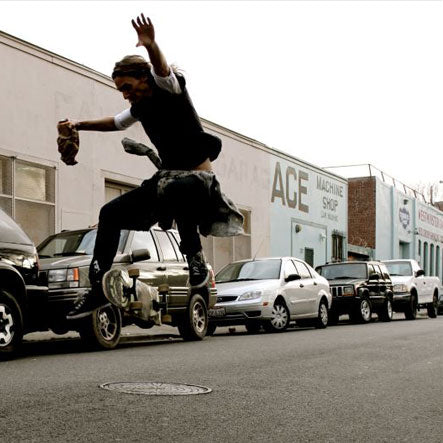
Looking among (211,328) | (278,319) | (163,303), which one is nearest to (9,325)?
(163,303)

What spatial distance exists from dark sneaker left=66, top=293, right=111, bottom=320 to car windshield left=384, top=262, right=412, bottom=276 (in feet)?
76.4

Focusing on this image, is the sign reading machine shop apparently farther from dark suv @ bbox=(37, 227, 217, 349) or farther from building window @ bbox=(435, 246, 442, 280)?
building window @ bbox=(435, 246, 442, 280)

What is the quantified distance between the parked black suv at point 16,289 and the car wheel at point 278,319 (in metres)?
6.96

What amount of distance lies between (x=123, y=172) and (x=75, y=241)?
880 centimetres

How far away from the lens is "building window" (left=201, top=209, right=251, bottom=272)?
2577cm

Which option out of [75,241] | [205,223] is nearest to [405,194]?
[75,241]

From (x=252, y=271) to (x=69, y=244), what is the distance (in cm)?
632

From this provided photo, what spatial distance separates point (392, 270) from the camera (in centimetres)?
2694

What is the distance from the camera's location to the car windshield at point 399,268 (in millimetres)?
26531

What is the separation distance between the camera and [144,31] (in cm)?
313

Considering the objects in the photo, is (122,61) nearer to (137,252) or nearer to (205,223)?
(205,223)

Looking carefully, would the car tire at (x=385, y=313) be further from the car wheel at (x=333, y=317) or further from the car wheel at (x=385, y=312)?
the car wheel at (x=333, y=317)

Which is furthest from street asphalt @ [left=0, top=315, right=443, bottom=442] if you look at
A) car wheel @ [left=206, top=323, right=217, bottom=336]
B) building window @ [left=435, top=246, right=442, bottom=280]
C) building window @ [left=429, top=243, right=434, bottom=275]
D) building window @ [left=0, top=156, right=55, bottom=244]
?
building window @ [left=435, top=246, right=442, bottom=280]

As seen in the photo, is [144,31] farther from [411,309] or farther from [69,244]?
[411,309]
